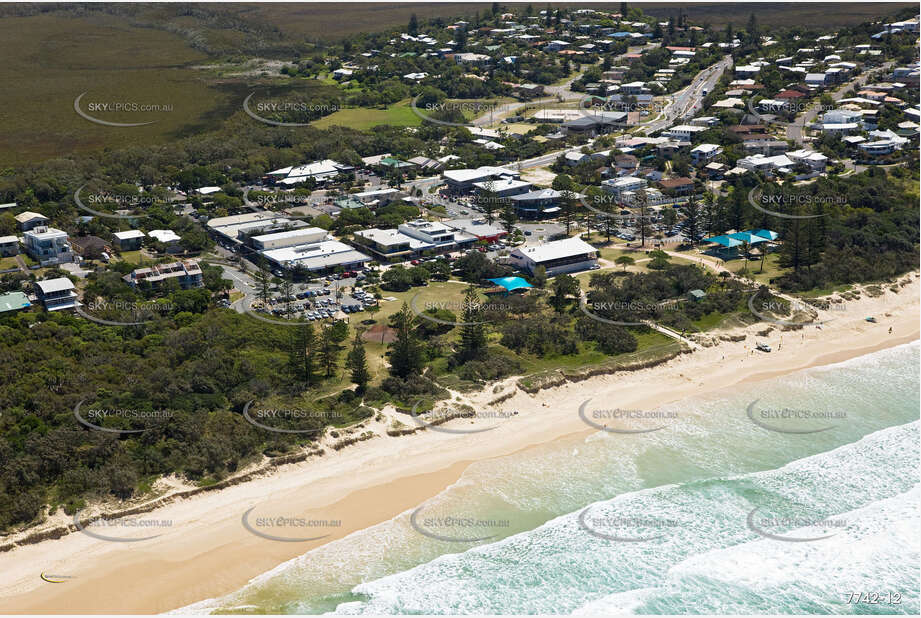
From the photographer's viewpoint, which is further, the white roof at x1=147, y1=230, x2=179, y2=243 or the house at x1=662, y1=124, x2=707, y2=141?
the house at x1=662, y1=124, x2=707, y2=141

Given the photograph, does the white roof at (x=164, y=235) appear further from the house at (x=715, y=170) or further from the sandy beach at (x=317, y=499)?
the house at (x=715, y=170)

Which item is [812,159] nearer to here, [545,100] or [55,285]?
[545,100]

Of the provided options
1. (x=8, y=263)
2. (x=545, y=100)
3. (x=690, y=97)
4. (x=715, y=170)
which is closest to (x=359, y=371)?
(x=8, y=263)

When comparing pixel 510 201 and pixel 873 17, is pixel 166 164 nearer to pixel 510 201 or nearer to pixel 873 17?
pixel 510 201

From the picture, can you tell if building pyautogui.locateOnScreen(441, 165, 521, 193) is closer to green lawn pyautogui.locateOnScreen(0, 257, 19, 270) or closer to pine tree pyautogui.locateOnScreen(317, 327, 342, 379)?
pine tree pyautogui.locateOnScreen(317, 327, 342, 379)

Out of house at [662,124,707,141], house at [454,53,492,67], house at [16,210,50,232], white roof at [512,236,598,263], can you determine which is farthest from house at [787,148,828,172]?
house at [16,210,50,232]

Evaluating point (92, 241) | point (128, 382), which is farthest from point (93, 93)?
point (128, 382)
